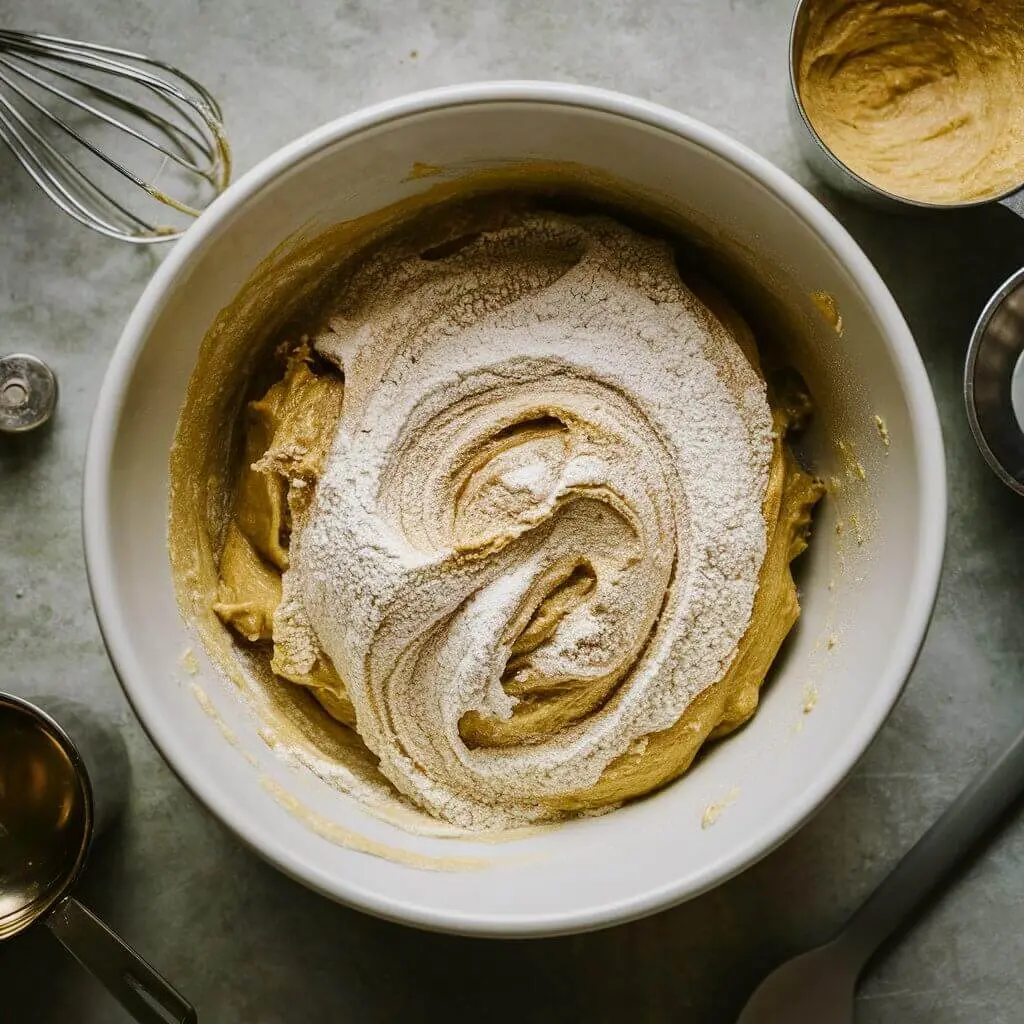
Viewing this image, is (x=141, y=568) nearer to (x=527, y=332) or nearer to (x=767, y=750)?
(x=527, y=332)

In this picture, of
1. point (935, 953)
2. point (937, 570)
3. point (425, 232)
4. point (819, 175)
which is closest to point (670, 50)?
point (819, 175)

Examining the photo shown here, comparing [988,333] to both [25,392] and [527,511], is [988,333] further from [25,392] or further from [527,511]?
[25,392]

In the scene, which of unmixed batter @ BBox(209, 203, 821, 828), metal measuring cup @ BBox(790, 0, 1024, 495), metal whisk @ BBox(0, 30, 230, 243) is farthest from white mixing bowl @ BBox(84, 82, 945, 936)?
metal whisk @ BBox(0, 30, 230, 243)

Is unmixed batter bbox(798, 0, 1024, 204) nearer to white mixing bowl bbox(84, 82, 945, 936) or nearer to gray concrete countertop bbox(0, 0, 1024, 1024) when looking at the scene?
gray concrete countertop bbox(0, 0, 1024, 1024)

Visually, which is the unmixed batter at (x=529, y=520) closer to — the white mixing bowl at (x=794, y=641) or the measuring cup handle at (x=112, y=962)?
the white mixing bowl at (x=794, y=641)

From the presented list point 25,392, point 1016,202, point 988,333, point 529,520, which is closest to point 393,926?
point 529,520

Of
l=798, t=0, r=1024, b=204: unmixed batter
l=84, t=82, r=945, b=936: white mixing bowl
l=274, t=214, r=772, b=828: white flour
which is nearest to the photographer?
l=84, t=82, r=945, b=936: white mixing bowl
